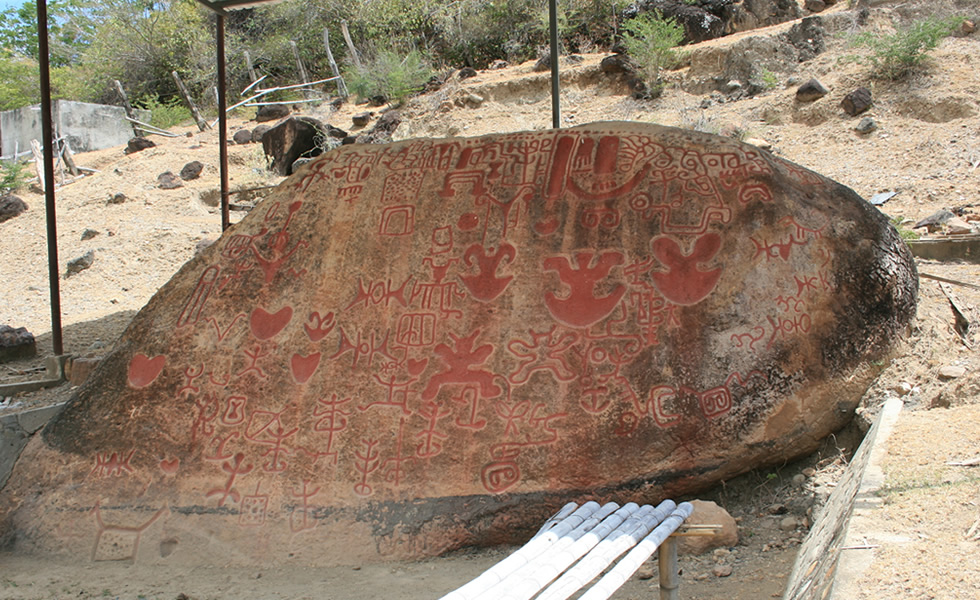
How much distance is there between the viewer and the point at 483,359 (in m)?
3.59

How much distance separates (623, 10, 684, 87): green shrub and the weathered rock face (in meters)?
8.75

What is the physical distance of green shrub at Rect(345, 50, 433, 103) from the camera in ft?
48.3

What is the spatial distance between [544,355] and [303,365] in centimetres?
123

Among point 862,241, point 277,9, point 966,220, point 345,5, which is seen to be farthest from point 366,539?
point 277,9

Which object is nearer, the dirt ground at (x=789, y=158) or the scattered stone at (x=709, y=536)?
the dirt ground at (x=789, y=158)

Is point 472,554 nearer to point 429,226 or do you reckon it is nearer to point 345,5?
point 429,226

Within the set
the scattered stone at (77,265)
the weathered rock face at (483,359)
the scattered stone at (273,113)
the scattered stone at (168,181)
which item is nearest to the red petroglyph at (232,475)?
the weathered rock face at (483,359)

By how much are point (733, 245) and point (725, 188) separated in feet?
1.04

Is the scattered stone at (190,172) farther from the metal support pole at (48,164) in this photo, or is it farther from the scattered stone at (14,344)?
the metal support pole at (48,164)

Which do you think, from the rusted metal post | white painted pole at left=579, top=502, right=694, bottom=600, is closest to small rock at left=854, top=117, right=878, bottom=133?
white painted pole at left=579, top=502, right=694, bottom=600

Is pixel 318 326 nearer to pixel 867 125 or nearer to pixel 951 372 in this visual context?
pixel 951 372

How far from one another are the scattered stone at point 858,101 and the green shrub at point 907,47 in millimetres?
434

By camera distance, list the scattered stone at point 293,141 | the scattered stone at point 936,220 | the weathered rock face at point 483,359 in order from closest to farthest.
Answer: the weathered rock face at point 483,359
the scattered stone at point 936,220
the scattered stone at point 293,141

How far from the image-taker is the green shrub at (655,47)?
1199 cm
